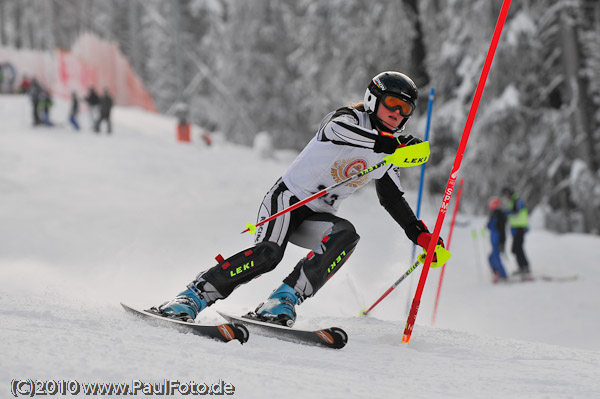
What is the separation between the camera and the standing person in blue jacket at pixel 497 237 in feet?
34.0

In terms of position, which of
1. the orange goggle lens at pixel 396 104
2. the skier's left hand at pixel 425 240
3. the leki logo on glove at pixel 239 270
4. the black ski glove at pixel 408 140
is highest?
the orange goggle lens at pixel 396 104

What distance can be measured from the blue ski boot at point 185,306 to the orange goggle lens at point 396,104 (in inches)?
63.7

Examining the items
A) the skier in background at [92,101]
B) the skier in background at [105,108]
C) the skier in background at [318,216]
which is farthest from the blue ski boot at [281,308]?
the skier in background at [92,101]

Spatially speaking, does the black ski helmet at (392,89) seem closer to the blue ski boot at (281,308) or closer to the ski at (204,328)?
the blue ski boot at (281,308)

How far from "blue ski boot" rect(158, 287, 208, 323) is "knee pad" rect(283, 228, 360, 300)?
1.79 ft

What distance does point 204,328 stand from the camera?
327cm

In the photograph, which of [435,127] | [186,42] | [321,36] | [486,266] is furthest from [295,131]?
[486,266]

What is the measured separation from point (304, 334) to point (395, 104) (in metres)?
1.48

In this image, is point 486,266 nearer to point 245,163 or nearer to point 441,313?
point 441,313

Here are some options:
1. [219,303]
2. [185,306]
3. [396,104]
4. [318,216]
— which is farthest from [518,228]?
[185,306]

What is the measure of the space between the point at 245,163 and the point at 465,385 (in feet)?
54.1

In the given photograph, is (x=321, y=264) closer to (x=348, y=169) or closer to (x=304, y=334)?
(x=304, y=334)

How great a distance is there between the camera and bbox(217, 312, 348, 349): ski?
3.30 meters

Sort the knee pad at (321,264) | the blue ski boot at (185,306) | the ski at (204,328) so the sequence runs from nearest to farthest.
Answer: the ski at (204,328) < the blue ski boot at (185,306) < the knee pad at (321,264)
